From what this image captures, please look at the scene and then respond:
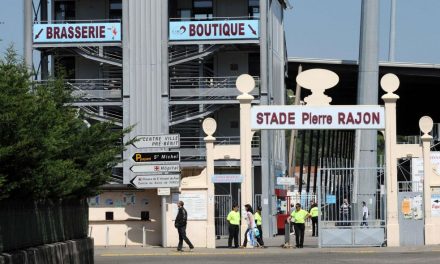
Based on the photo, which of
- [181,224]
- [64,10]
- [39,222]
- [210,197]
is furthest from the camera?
[64,10]

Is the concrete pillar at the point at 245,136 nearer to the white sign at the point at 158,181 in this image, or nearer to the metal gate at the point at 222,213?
the white sign at the point at 158,181

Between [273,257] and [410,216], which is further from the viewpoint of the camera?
[410,216]

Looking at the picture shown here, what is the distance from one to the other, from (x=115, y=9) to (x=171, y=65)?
20.6 feet

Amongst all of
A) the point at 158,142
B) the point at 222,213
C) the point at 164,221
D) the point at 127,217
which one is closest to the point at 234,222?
the point at 164,221

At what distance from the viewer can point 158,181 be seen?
129 feet

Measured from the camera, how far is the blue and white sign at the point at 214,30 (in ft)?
201

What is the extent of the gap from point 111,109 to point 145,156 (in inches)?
979

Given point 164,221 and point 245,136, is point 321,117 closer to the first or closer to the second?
point 245,136

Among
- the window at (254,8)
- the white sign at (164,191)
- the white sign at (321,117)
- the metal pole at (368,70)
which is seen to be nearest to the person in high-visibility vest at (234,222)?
the white sign at (164,191)

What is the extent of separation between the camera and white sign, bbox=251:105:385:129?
38.5m

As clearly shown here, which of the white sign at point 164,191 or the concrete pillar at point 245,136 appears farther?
the white sign at point 164,191

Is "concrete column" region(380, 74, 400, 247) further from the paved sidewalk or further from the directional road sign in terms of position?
the directional road sign

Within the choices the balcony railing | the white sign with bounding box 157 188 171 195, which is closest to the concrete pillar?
the white sign with bounding box 157 188 171 195

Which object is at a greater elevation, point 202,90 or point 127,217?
point 202,90
